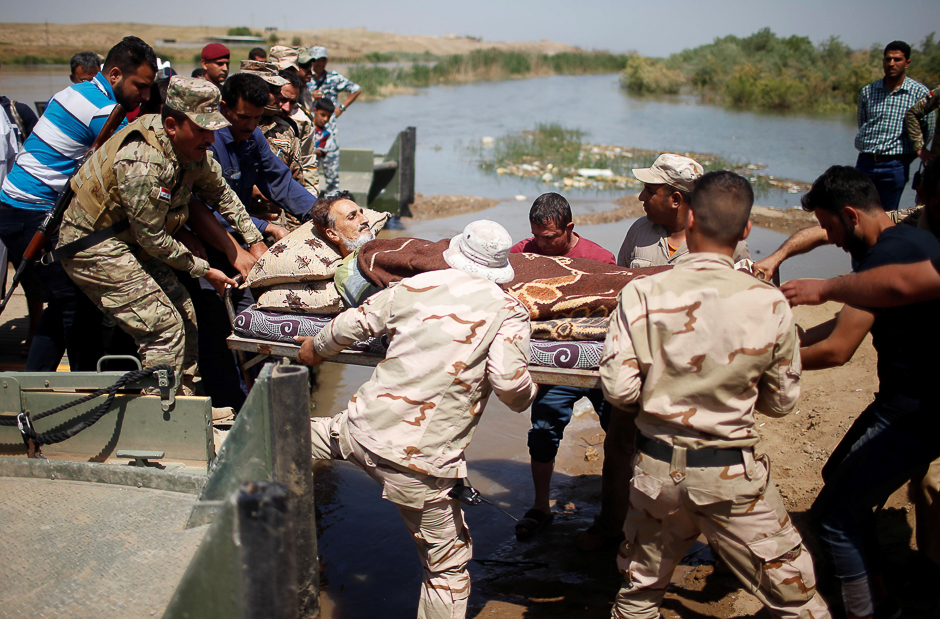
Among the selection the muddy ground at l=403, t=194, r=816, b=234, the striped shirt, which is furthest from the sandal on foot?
the muddy ground at l=403, t=194, r=816, b=234

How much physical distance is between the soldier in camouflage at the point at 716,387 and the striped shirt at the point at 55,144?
3.70 meters

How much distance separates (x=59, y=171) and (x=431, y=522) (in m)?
3.42

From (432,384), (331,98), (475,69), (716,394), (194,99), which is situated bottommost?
(432,384)

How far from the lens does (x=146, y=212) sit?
3.33m

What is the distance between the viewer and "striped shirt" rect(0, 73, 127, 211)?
13.9 ft

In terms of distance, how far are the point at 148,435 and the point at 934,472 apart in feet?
12.4

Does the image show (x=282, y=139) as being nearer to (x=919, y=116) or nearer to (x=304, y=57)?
(x=304, y=57)

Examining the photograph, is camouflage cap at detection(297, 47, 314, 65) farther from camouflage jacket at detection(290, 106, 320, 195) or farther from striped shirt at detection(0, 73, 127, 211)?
striped shirt at detection(0, 73, 127, 211)

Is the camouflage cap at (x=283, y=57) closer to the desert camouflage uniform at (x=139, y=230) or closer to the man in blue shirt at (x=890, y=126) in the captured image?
the desert camouflage uniform at (x=139, y=230)

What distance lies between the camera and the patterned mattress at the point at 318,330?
2.97 meters

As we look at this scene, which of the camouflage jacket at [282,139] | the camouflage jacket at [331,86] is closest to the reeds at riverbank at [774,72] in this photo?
the camouflage jacket at [331,86]

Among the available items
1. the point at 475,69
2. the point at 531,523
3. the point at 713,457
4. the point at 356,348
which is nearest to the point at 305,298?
the point at 356,348

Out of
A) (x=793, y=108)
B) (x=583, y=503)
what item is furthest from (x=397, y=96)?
(x=583, y=503)

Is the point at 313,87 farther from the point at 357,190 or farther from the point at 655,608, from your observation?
the point at 655,608
